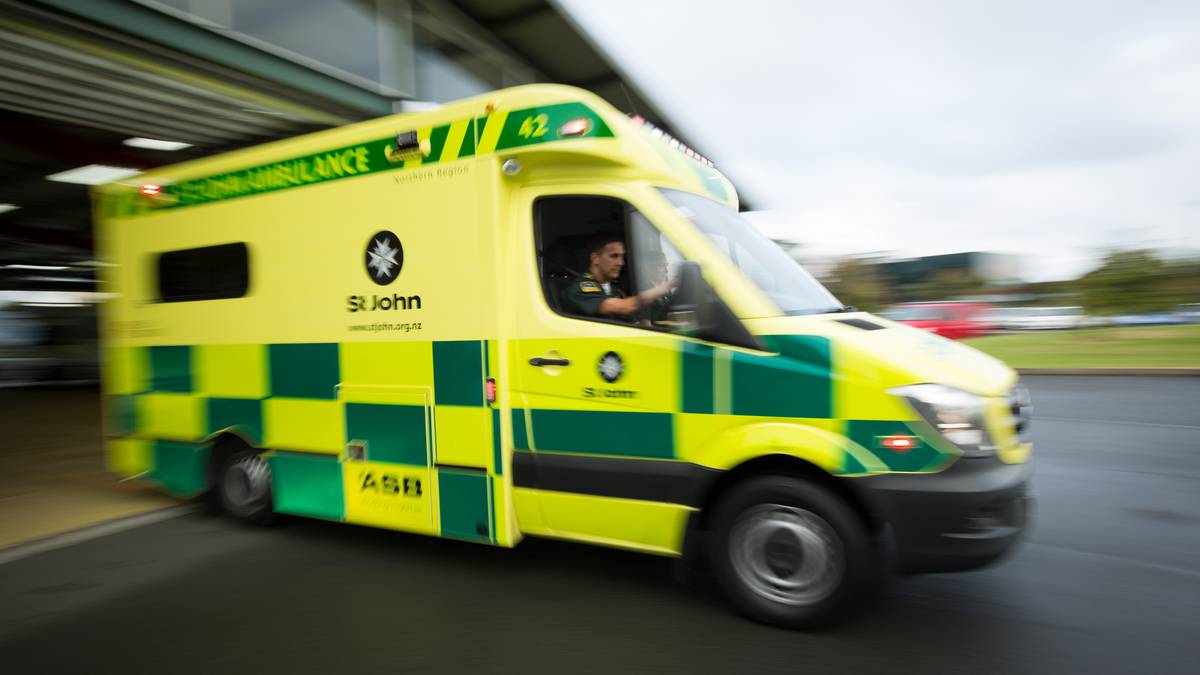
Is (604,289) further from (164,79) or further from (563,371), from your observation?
(164,79)

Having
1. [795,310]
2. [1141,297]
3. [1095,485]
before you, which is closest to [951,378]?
[795,310]

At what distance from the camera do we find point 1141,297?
17547 millimetres

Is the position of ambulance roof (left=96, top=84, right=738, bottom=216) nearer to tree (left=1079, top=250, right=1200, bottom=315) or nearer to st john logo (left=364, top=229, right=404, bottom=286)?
Result: st john logo (left=364, top=229, right=404, bottom=286)

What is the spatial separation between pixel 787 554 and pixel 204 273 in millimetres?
4235

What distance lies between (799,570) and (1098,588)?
169 cm

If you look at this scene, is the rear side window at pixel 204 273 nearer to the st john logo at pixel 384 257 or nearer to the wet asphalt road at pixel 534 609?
the st john logo at pixel 384 257

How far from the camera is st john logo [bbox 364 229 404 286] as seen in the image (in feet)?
13.2

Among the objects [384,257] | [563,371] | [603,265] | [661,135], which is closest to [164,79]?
[384,257]

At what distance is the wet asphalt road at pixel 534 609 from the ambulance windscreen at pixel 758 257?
147cm

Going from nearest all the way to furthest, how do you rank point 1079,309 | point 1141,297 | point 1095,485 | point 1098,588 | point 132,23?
point 1098,588, point 1095,485, point 132,23, point 1141,297, point 1079,309

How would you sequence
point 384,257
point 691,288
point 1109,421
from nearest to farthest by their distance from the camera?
point 691,288, point 384,257, point 1109,421

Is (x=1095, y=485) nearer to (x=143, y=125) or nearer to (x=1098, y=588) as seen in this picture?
(x=1098, y=588)

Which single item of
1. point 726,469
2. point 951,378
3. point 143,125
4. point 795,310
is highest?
point 143,125

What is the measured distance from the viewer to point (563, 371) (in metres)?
3.54
